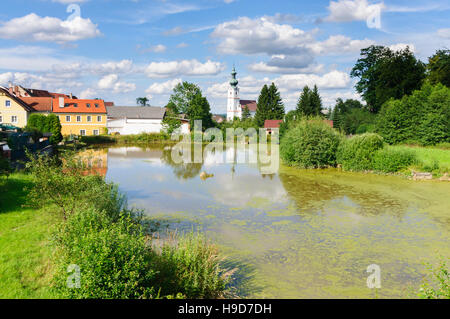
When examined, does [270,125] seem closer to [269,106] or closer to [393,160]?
[269,106]

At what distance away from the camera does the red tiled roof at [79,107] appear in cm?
5369

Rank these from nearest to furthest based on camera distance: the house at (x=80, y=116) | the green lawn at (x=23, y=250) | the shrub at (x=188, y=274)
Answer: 1. the green lawn at (x=23, y=250)
2. the shrub at (x=188, y=274)
3. the house at (x=80, y=116)

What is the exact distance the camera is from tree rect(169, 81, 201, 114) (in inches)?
2437

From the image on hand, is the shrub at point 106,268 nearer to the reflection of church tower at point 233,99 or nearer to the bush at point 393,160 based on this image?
the bush at point 393,160

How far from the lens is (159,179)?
73.8 ft

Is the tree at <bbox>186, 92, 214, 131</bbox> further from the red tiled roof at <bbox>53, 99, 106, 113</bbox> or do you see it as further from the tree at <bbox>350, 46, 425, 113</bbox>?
the tree at <bbox>350, 46, 425, 113</bbox>

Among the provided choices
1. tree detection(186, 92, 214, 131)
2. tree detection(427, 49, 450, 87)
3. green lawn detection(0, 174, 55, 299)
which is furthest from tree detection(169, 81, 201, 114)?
green lawn detection(0, 174, 55, 299)

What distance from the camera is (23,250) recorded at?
27.6ft

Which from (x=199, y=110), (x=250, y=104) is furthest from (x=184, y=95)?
(x=250, y=104)

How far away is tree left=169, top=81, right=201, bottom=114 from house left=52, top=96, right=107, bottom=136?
12.6 m

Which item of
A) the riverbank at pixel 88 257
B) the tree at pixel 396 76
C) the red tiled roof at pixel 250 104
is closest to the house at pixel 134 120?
the tree at pixel 396 76
